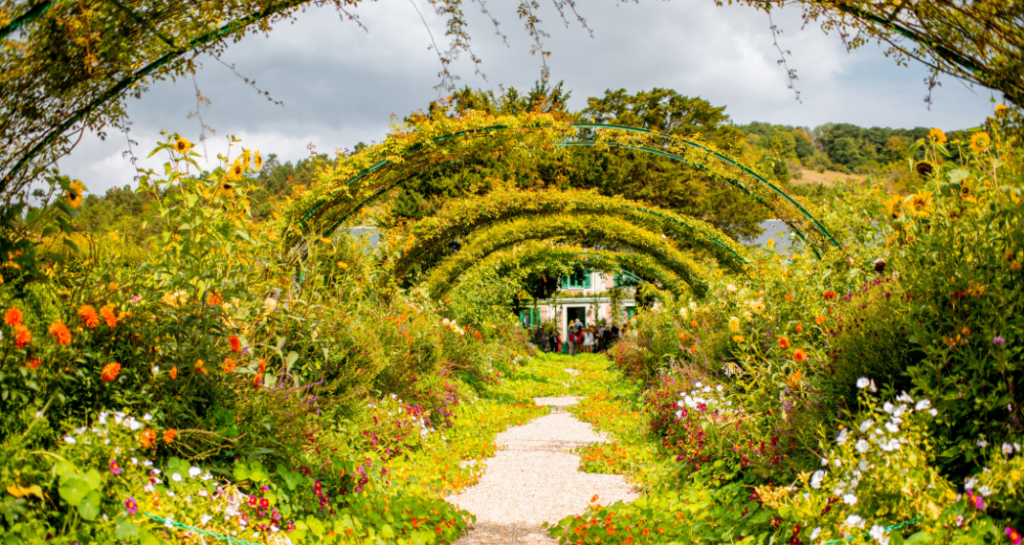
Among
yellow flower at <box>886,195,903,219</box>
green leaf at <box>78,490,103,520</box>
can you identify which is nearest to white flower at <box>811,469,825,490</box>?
yellow flower at <box>886,195,903,219</box>

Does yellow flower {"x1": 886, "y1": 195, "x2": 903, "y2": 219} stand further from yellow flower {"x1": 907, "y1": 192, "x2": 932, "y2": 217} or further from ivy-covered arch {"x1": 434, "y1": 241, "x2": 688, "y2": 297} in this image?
ivy-covered arch {"x1": 434, "y1": 241, "x2": 688, "y2": 297}

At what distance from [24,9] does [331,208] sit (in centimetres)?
382

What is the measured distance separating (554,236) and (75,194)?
7457mm

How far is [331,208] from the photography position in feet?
19.5

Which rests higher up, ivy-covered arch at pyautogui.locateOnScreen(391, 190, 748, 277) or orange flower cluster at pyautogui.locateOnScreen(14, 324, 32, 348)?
ivy-covered arch at pyautogui.locateOnScreen(391, 190, 748, 277)

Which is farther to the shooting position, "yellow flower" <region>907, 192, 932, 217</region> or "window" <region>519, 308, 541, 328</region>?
"window" <region>519, 308, 541, 328</region>

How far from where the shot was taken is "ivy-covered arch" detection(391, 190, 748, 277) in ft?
26.1

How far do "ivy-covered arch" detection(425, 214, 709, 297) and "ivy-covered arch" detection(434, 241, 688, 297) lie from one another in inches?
30.0

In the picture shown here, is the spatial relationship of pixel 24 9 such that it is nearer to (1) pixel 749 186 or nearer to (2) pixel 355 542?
(2) pixel 355 542

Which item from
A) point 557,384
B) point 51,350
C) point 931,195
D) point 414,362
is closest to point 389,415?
point 414,362

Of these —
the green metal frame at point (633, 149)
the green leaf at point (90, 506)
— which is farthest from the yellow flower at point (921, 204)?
the green leaf at point (90, 506)

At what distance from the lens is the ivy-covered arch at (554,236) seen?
8.86m

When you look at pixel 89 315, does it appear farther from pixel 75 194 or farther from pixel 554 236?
pixel 554 236

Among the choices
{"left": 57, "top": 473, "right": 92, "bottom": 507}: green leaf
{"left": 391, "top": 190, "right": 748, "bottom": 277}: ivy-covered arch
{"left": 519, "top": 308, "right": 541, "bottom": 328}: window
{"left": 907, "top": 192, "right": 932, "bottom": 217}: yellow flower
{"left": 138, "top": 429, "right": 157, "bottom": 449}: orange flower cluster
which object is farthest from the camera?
{"left": 519, "top": 308, "right": 541, "bottom": 328}: window
